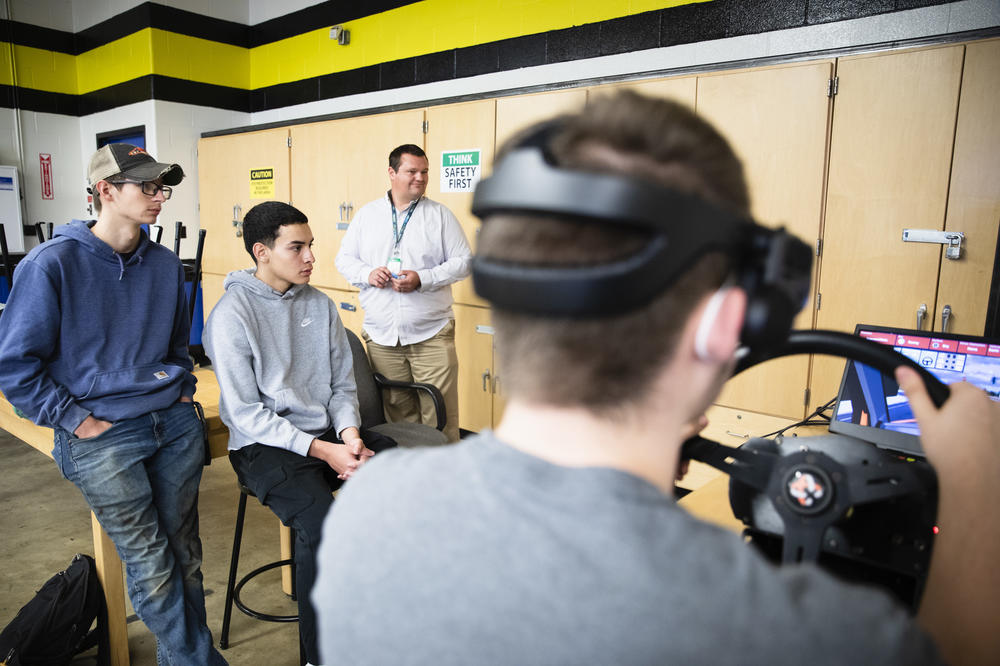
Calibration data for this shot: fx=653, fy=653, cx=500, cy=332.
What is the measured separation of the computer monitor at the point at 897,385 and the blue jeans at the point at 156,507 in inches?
71.1

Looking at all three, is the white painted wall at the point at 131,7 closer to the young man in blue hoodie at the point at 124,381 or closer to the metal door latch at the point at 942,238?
the young man in blue hoodie at the point at 124,381

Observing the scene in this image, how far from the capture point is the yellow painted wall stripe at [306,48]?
398 cm

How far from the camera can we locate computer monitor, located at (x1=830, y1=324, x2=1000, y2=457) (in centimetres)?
152

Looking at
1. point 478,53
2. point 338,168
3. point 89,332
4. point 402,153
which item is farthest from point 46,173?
point 89,332

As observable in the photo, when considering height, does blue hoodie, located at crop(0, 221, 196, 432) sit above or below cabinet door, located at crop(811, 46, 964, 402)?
below

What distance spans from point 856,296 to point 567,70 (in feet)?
7.01

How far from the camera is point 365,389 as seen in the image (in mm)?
2545

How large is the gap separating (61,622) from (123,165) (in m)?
1.32

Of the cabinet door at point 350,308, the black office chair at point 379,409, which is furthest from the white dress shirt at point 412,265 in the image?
the cabinet door at point 350,308

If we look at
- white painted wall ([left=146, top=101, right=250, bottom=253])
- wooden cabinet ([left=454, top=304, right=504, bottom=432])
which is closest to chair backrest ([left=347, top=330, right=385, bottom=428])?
wooden cabinet ([left=454, top=304, right=504, bottom=432])

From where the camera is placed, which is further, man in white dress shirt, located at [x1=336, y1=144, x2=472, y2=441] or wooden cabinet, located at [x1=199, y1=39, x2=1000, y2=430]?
man in white dress shirt, located at [x1=336, y1=144, x2=472, y2=441]

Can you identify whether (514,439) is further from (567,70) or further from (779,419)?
(567,70)

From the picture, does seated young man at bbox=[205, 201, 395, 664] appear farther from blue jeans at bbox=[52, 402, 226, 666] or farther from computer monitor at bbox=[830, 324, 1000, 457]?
computer monitor at bbox=[830, 324, 1000, 457]

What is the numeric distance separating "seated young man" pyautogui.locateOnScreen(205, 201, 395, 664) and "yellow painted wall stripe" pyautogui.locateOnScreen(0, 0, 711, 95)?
2530 millimetres
